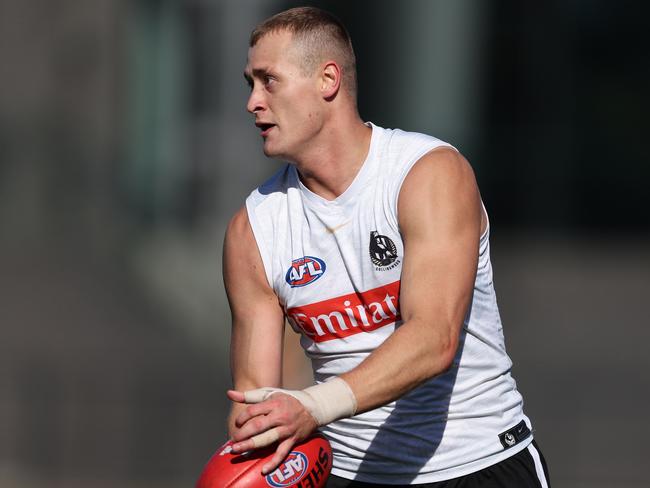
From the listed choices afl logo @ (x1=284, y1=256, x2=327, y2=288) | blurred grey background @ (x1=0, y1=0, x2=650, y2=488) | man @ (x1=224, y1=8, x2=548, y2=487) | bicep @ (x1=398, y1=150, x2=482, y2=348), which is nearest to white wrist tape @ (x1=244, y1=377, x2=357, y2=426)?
bicep @ (x1=398, y1=150, x2=482, y2=348)

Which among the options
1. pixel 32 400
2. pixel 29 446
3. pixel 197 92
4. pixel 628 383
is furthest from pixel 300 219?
pixel 197 92

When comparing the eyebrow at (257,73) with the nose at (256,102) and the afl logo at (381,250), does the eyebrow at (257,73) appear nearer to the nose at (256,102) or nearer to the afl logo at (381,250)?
the nose at (256,102)

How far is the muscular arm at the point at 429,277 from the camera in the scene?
13.8 ft

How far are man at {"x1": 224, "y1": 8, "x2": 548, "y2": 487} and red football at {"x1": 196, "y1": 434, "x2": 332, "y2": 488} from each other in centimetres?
31

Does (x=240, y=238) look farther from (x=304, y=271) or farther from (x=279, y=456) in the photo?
(x=279, y=456)

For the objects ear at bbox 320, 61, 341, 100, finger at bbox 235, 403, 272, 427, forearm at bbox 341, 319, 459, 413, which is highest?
ear at bbox 320, 61, 341, 100

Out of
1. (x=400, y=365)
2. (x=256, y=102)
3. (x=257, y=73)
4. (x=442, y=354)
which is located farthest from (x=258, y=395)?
(x=257, y=73)

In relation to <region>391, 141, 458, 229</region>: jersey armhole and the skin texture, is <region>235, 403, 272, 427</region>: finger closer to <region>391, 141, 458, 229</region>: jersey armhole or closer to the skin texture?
the skin texture

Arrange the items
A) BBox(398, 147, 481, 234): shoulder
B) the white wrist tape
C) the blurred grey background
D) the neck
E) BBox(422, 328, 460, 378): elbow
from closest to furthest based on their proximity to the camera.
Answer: the white wrist tape → BBox(422, 328, 460, 378): elbow → BBox(398, 147, 481, 234): shoulder → the neck → the blurred grey background

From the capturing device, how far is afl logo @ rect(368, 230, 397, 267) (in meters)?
4.73

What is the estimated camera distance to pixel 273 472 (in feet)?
14.4

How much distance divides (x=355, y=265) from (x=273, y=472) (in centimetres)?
88

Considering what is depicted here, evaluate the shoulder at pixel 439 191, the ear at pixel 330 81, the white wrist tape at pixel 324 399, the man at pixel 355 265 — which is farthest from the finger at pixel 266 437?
the ear at pixel 330 81

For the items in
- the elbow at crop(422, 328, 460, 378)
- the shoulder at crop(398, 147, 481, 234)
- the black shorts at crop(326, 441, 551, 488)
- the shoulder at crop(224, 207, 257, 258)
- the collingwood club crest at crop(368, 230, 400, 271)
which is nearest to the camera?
the elbow at crop(422, 328, 460, 378)
